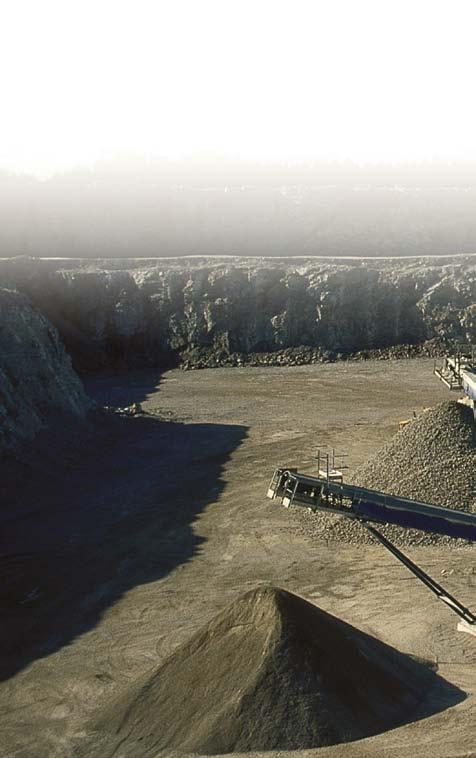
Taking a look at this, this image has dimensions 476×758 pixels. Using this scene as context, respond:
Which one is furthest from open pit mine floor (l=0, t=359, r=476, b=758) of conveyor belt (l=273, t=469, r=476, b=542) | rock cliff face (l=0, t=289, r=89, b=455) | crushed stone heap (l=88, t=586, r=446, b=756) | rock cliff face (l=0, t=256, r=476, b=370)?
rock cliff face (l=0, t=256, r=476, b=370)

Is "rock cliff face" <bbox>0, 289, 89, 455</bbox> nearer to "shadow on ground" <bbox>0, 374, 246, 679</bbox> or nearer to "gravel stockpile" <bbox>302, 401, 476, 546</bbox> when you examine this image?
"shadow on ground" <bbox>0, 374, 246, 679</bbox>

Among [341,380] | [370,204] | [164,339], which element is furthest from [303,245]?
[341,380]

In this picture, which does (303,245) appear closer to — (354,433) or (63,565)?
(354,433)

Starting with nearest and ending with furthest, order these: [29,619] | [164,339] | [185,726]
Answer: [185,726]
[29,619]
[164,339]

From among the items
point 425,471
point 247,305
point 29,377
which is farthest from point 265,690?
point 247,305

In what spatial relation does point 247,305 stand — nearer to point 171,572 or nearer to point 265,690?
point 171,572

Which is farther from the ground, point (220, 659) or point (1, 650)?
point (220, 659)

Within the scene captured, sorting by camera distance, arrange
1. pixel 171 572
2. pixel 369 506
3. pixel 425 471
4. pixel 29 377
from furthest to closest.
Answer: pixel 29 377, pixel 425 471, pixel 171 572, pixel 369 506

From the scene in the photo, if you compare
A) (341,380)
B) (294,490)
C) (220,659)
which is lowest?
(341,380)
